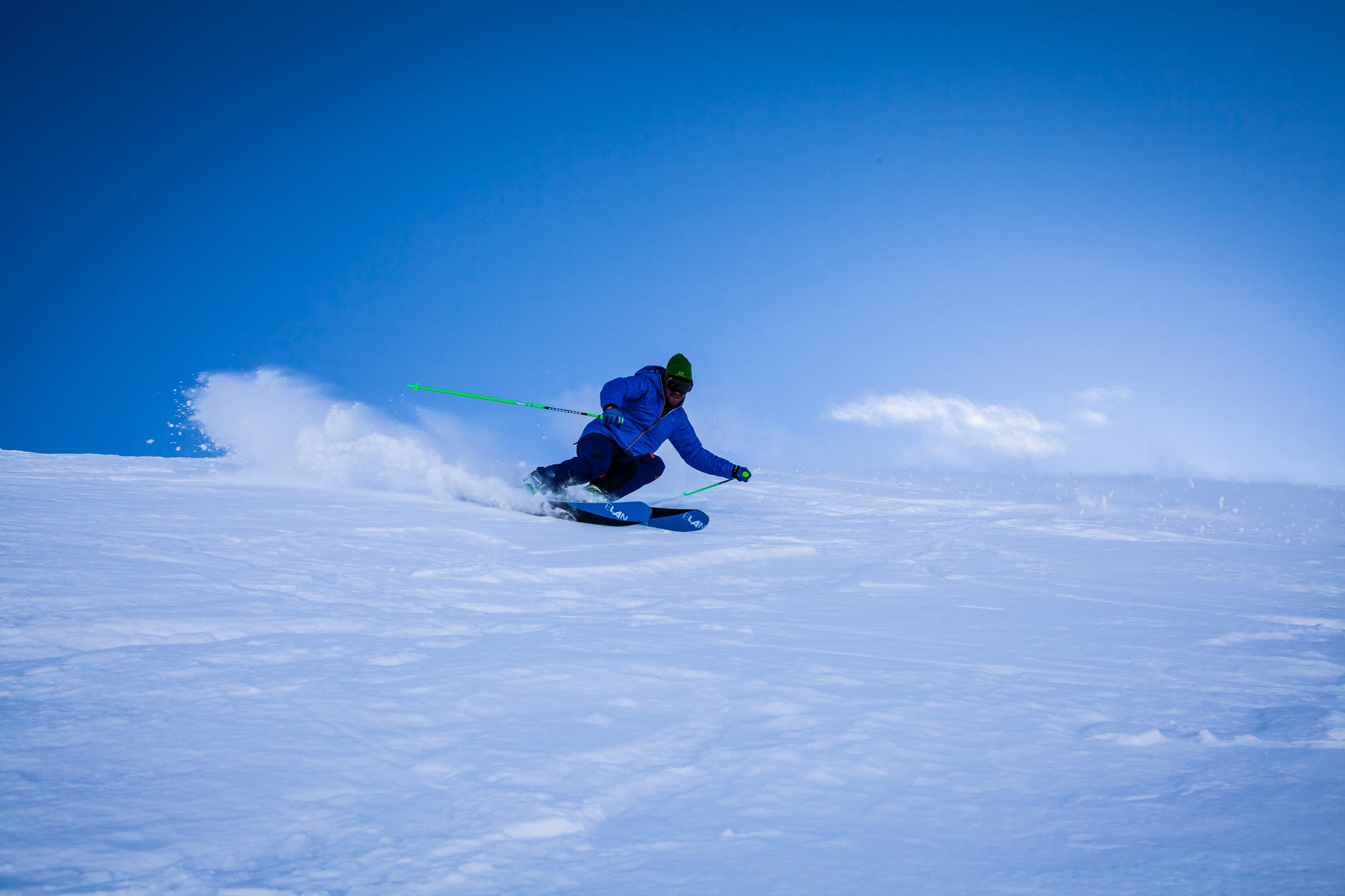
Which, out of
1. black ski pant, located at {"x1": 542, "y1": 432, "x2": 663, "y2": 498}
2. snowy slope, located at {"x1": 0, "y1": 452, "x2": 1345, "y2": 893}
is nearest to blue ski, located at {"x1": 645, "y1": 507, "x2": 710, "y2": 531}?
black ski pant, located at {"x1": 542, "y1": 432, "x2": 663, "y2": 498}

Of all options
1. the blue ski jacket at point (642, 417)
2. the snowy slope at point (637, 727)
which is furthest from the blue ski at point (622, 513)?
the snowy slope at point (637, 727)

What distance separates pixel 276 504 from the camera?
569cm

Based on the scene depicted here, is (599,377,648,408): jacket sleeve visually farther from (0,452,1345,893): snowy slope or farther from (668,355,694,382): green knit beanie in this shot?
(0,452,1345,893): snowy slope

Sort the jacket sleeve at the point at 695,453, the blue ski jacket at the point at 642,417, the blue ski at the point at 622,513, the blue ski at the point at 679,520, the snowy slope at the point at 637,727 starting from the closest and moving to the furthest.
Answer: the snowy slope at the point at 637,727, the blue ski at the point at 679,520, the blue ski at the point at 622,513, the blue ski jacket at the point at 642,417, the jacket sleeve at the point at 695,453

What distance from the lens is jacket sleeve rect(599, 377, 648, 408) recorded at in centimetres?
737

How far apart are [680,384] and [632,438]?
30.5 inches

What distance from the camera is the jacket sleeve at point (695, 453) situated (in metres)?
7.98

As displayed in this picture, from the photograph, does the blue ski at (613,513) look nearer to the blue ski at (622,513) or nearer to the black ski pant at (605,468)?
the blue ski at (622,513)

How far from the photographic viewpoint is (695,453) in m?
8.11

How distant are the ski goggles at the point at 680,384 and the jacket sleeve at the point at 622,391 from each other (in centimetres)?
26

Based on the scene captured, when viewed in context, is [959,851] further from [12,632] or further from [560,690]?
[12,632]

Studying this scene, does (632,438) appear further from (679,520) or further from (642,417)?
(679,520)

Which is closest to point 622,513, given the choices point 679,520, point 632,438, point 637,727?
point 679,520

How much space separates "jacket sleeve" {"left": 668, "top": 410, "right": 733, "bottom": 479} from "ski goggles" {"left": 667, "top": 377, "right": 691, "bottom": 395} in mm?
459
